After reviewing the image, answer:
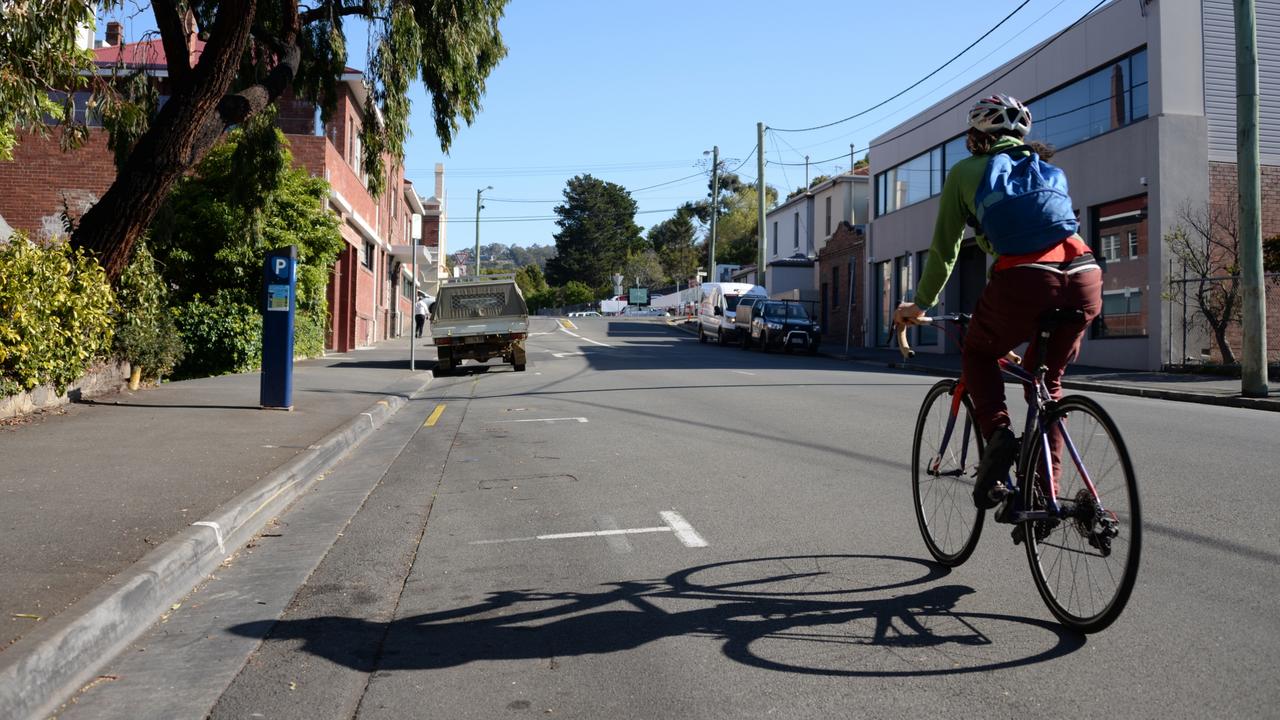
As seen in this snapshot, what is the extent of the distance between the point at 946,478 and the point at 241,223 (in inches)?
652

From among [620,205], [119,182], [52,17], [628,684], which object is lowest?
[628,684]

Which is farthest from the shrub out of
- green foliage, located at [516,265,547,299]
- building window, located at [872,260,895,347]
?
green foliage, located at [516,265,547,299]

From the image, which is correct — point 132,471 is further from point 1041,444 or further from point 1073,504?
point 1073,504

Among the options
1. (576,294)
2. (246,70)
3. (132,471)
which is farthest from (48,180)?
(576,294)

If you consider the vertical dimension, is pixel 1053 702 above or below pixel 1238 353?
below


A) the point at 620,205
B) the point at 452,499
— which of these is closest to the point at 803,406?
the point at 452,499

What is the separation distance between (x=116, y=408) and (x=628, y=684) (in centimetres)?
1006

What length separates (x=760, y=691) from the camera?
12.1ft

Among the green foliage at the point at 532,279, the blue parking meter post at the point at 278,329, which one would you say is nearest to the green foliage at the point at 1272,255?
the blue parking meter post at the point at 278,329

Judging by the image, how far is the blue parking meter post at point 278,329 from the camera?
12.6 meters

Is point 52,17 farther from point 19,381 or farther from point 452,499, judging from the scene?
point 452,499

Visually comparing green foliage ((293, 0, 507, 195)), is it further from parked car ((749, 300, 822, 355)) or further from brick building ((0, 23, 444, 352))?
parked car ((749, 300, 822, 355))

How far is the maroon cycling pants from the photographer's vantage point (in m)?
4.25

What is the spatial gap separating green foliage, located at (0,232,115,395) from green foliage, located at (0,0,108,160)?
141cm
